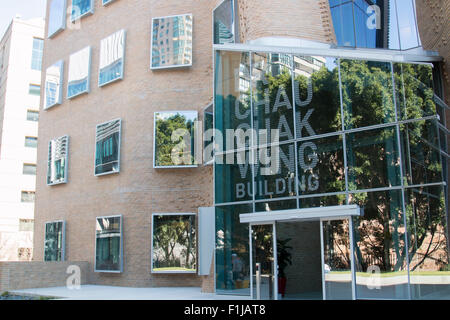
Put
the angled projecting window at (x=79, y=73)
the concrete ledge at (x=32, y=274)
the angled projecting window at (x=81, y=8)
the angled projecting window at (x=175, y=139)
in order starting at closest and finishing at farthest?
the concrete ledge at (x=32, y=274) < the angled projecting window at (x=175, y=139) < the angled projecting window at (x=79, y=73) < the angled projecting window at (x=81, y=8)

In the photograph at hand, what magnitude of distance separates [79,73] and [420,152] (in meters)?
19.6

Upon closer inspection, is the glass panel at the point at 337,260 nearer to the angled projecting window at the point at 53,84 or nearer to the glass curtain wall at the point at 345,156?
the glass curtain wall at the point at 345,156

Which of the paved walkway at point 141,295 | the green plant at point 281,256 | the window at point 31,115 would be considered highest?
the window at point 31,115

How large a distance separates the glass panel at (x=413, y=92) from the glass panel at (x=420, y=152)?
0.36 meters

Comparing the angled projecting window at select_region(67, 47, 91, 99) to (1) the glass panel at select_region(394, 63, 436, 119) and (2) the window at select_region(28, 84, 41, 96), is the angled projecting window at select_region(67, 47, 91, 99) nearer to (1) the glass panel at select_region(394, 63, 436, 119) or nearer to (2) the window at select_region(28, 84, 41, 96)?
(1) the glass panel at select_region(394, 63, 436, 119)

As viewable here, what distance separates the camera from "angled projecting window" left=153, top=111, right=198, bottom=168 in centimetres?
2281

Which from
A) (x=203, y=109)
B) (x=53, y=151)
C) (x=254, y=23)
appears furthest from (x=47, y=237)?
(x=254, y=23)

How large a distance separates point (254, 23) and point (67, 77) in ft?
45.6

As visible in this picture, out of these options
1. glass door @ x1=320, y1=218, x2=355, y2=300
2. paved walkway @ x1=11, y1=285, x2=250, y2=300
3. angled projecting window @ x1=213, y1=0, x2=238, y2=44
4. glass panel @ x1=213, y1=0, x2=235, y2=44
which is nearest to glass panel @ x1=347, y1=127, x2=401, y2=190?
glass door @ x1=320, y1=218, x2=355, y2=300

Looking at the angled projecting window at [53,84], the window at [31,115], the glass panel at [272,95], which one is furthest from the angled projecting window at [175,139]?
the window at [31,115]

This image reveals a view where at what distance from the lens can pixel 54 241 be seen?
27625mm

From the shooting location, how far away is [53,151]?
94.4 feet

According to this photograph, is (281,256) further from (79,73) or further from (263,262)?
(79,73)

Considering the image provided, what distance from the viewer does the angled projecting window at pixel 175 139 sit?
22.8m
